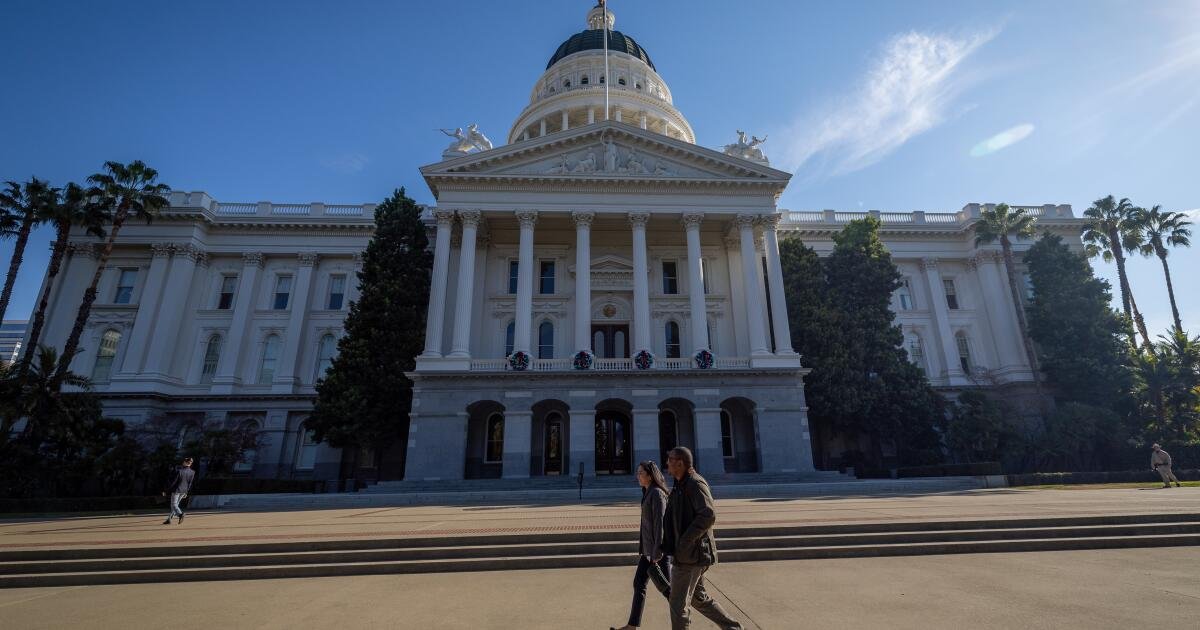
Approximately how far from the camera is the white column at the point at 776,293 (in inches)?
1106

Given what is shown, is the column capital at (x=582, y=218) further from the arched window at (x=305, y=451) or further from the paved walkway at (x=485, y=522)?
the arched window at (x=305, y=451)

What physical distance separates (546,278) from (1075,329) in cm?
3168

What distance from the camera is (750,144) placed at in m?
34.0

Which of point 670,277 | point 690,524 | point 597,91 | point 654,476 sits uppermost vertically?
point 597,91

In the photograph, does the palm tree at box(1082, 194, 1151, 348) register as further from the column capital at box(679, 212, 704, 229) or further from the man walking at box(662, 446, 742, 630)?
the man walking at box(662, 446, 742, 630)

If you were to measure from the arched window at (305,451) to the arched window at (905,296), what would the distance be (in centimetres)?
4047

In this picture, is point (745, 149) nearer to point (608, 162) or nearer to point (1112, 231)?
point (608, 162)

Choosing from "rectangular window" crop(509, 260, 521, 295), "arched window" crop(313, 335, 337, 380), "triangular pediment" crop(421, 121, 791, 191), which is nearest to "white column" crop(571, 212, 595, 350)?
"triangular pediment" crop(421, 121, 791, 191)

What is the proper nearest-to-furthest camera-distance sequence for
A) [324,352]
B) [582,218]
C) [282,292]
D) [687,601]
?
[687,601], [582,218], [324,352], [282,292]

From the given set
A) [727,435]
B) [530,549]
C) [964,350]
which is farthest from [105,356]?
[964,350]

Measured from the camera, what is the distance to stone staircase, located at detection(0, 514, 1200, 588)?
27.4 ft

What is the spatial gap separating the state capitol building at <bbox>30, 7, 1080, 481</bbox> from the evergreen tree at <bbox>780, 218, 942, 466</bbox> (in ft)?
6.14

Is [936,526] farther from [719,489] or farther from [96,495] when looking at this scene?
[96,495]

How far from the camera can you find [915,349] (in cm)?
3725
